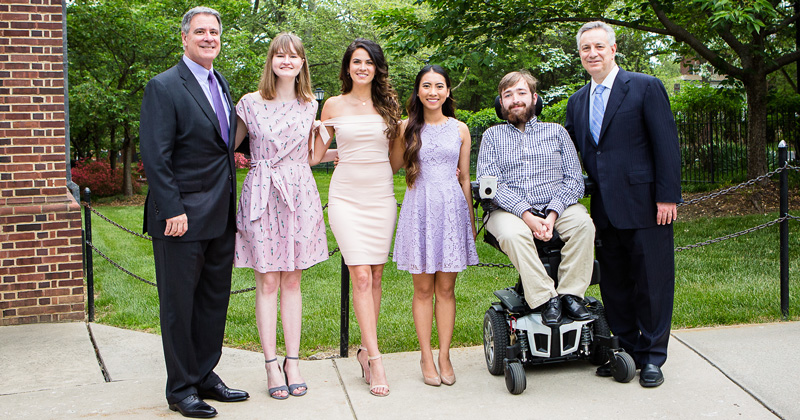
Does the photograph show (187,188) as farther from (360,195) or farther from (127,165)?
(127,165)

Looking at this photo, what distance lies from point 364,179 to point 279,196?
54 cm

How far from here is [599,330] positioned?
4.44 metres

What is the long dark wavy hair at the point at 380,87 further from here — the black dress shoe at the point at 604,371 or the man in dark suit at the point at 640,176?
the black dress shoe at the point at 604,371

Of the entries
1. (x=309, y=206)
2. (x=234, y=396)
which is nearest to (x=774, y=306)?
(x=309, y=206)

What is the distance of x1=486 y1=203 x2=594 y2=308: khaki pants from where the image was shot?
4051 millimetres

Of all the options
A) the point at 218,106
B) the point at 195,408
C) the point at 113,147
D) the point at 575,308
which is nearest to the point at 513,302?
the point at 575,308

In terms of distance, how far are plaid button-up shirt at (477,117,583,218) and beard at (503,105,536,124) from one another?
40 mm

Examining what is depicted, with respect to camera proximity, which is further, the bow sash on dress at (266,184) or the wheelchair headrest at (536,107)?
the wheelchair headrest at (536,107)

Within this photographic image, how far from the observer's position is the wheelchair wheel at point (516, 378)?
4070 millimetres

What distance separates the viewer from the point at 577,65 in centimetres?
3178

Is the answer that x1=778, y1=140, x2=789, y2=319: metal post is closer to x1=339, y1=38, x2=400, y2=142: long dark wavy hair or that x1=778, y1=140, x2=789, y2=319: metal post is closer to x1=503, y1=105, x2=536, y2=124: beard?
x1=503, y1=105, x2=536, y2=124: beard

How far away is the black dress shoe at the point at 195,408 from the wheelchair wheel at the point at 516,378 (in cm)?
169

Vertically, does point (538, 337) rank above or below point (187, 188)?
below

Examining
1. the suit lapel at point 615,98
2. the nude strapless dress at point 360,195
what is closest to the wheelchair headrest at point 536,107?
the suit lapel at point 615,98
